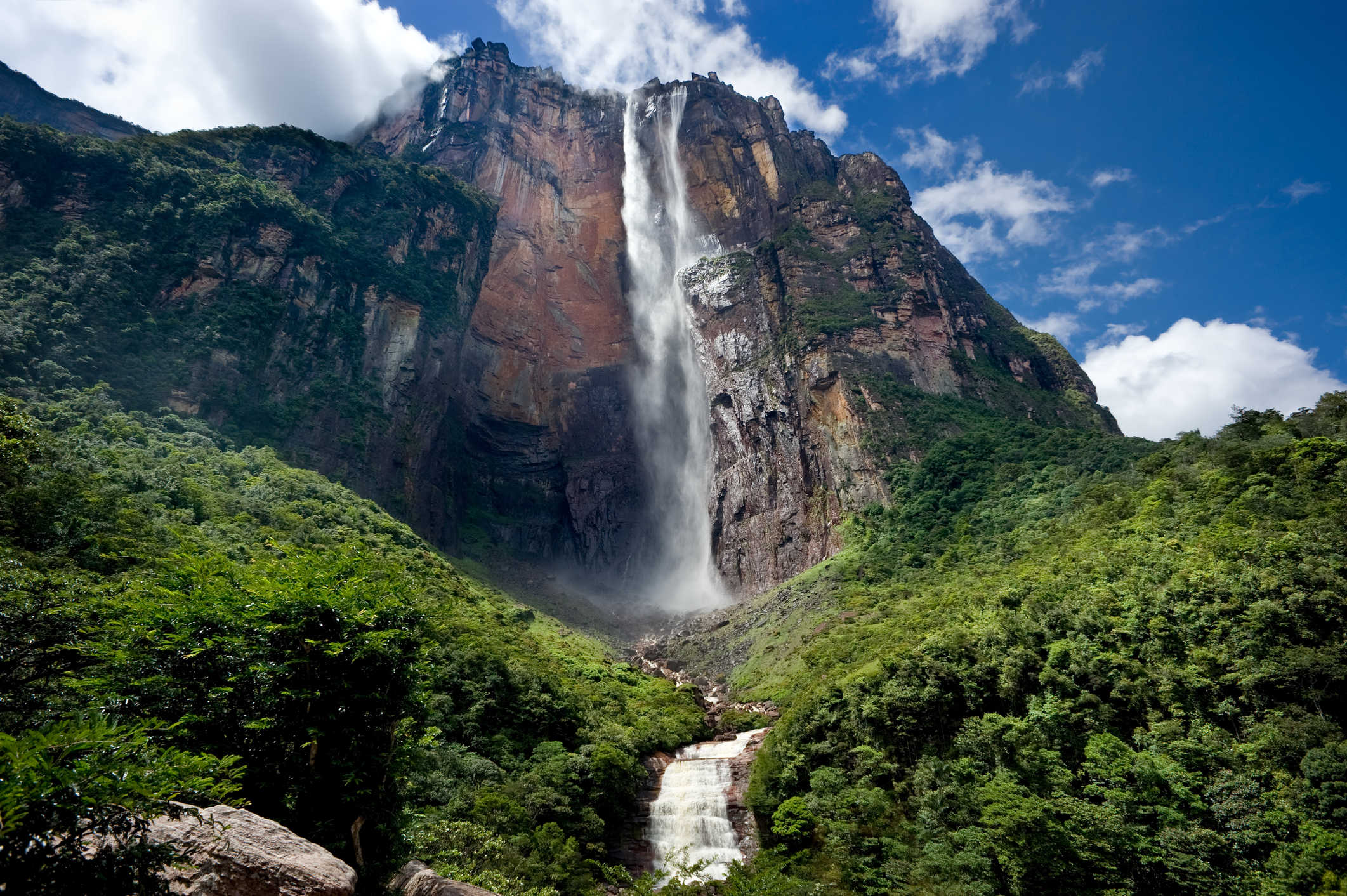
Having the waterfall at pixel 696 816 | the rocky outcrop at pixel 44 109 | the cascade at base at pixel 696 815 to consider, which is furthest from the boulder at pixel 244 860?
the rocky outcrop at pixel 44 109

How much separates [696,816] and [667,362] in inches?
2795

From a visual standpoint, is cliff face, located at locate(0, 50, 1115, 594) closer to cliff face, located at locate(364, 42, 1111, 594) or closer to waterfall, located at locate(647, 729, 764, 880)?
cliff face, located at locate(364, 42, 1111, 594)

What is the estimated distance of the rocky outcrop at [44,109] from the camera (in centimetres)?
8750

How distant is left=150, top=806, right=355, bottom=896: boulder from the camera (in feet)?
21.5

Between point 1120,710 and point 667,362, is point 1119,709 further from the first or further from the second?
point 667,362

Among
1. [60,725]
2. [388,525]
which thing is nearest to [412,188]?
[388,525]

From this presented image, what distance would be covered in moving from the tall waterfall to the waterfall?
1637 inches

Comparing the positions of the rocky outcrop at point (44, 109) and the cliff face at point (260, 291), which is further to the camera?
the rocky outcrop at point (44, 109)

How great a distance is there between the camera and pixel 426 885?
10.1 m

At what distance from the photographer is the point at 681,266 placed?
95.5 m

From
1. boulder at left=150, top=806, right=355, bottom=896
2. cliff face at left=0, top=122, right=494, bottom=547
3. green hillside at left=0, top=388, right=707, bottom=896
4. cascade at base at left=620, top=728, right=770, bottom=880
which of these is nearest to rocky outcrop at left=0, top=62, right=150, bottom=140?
cliff face at left=0, top=122, right=494, bottom=547

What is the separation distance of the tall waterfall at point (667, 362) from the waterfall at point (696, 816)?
41.6 meters

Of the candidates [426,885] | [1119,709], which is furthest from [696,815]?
[426,885]

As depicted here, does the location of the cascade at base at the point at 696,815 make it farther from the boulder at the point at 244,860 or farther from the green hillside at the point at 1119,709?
the boulder at the point at 244,860
